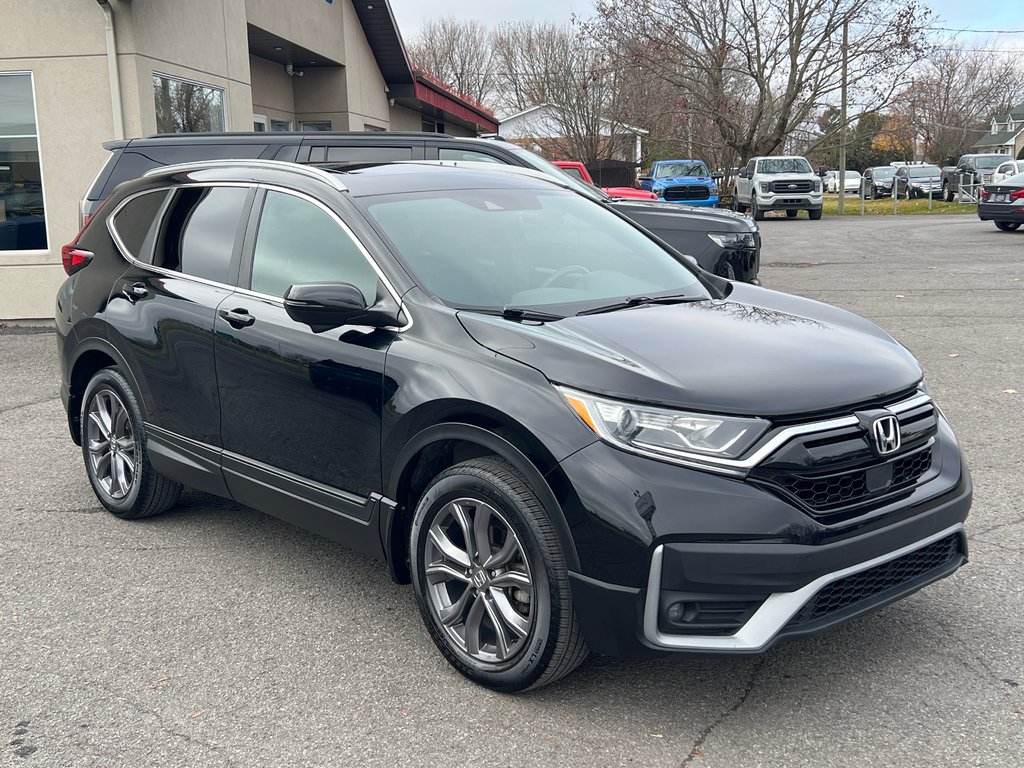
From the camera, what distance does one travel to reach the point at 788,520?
9.89 feet

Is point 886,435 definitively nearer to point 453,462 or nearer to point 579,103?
point 453,462

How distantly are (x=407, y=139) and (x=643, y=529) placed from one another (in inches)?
267

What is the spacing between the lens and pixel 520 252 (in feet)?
14.0

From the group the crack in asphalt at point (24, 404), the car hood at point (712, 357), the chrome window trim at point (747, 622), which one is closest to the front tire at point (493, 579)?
the chrome window trim at point (747, 622)

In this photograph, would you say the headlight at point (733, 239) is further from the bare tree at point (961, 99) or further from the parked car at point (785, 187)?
the bare tree at point (961, 99)

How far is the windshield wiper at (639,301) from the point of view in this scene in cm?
388

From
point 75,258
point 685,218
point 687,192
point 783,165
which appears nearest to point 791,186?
point 783,165

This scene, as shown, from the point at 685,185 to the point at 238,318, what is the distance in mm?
28454

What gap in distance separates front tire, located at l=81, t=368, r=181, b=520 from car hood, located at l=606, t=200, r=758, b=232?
514 cm

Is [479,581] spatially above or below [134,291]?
below

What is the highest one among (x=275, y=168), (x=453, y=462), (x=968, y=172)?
(x=968, y=172)

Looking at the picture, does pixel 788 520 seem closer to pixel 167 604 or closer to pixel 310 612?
pixel 310 612

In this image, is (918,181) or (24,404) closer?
(24,404)

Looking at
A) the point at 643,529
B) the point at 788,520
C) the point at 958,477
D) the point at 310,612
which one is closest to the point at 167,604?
the point at 310,612
